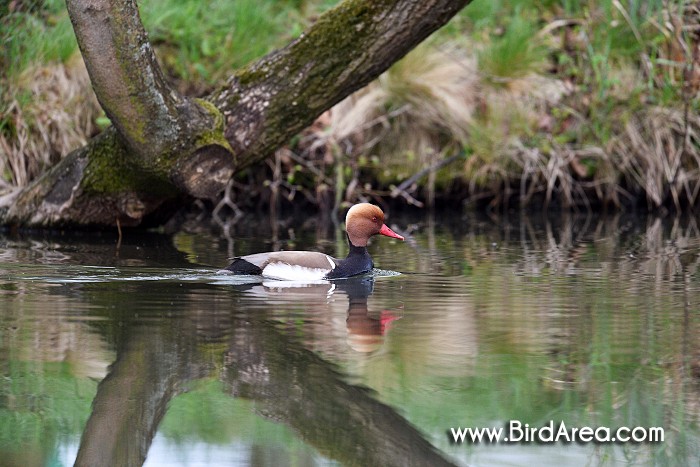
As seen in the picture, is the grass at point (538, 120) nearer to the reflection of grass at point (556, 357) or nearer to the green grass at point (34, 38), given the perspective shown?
the green grass at point (34, 38)

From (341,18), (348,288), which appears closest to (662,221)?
(341,18)

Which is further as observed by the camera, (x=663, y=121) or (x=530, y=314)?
(x=663, y=121)

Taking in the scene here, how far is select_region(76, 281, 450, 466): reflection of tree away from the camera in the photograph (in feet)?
10.5

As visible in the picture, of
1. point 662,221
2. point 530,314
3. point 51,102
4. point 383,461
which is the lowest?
point 383,461

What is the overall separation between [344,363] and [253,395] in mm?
497

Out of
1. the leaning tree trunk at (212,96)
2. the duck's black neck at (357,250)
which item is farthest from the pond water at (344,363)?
the leaning tree trunk at (212,96)

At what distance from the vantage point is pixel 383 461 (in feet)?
10.3

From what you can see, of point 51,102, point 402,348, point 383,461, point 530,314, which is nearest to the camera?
point 383,461

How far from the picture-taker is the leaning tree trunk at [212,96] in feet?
23.1

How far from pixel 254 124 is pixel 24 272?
2152 millimetres

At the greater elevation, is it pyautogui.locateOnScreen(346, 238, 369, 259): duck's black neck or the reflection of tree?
pyautogui.locateOnScreen(346, 238, 369, 259): duck's black neck

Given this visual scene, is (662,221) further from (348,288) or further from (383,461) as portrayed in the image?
(383,461)

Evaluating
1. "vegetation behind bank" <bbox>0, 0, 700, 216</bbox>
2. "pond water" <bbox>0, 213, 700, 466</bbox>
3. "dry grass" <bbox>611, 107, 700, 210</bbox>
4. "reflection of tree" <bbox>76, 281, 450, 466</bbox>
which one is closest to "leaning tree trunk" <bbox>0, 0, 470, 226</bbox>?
"pond water" <bbox>0, 213, 700, 466</bbox>

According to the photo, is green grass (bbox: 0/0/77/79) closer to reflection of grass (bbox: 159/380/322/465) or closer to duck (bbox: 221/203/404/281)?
duck (bbox: 221/203/404/281)
